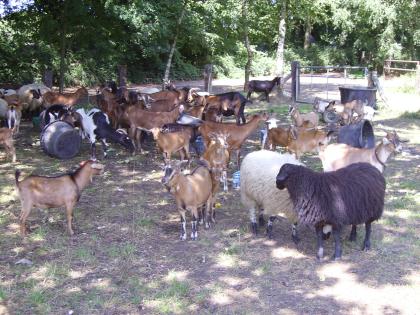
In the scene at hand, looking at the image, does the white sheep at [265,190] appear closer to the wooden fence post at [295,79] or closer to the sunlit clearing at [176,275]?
the sunlit clearing at [176,275]

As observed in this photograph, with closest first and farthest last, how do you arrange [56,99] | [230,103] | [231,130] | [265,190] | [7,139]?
1. [265,190]
2. [231,130]
3. [7,139]
4. [230,103]
5. [56,99]

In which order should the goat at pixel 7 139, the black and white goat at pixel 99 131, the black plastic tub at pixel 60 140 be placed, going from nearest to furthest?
the goat at pixel 7 139 < the black plastic tub at pixel 60 140 < the black and white goat at pixel 99 131

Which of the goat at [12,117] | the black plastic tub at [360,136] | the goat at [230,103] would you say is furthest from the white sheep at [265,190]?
the goat at [12,117]

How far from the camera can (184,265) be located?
5.89 meters

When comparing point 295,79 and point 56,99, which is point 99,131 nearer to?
point 56,99

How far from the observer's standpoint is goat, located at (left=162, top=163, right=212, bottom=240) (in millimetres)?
6367

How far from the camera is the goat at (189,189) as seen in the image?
20.9ft

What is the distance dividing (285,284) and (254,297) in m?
0.47

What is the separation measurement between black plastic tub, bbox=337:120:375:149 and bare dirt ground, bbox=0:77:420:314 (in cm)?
159

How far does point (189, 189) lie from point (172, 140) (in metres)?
3.52

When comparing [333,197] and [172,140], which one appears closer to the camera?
[333,197]

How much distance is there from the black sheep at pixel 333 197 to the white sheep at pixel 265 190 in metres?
0.36

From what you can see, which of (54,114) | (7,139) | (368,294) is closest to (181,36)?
(54,114)

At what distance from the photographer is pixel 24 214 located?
652 cm
